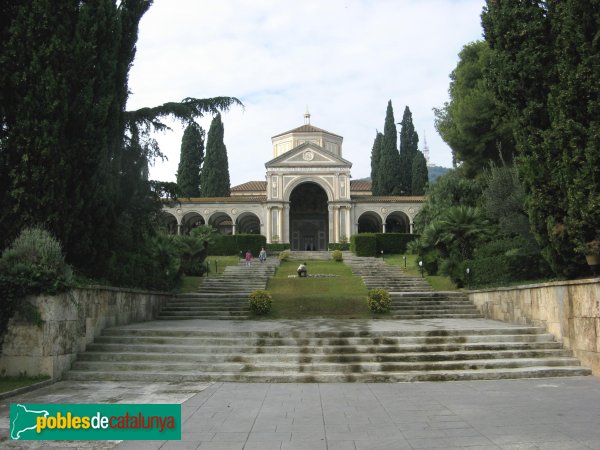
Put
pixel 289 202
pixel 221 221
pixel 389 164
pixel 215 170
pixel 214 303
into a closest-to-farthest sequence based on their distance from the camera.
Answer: pixel 214 303 → pixel 289 202 → pixel 215 170 → pixel 221 221 → pixel 389 164

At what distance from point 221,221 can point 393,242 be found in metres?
18.8

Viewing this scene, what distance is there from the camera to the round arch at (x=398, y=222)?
47.0 metres

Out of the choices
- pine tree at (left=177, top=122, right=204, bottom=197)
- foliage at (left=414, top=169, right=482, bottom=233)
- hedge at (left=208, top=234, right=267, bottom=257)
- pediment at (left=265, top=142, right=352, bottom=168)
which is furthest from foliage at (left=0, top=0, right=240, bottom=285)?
pine tree at (left=177, top=122, right=204, bottom=197)

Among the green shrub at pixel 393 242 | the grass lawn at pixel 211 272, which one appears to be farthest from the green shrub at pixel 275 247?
the green shrub at pixel 393 242

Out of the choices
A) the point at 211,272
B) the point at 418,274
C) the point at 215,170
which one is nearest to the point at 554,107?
the point at 418,274

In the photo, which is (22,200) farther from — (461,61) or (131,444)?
(461,61)

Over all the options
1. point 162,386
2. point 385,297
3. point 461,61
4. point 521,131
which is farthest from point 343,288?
point 461,61

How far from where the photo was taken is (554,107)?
31.3 ft

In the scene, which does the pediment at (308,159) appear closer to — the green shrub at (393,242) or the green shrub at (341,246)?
the green shrub at (341,246)

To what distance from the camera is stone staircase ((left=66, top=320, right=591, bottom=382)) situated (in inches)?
358

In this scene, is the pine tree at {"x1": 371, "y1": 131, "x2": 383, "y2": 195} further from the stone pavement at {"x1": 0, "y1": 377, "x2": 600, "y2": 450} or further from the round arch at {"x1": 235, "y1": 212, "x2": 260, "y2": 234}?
the stone pavement at {"x1": 0, "y1": 377, "x2": 600, "y2": 450}

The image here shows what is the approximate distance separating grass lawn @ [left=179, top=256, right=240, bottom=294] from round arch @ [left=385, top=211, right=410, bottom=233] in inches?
690

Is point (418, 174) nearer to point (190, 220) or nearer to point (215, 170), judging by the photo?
point (215, 170)

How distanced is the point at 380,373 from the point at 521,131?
5.64 m
